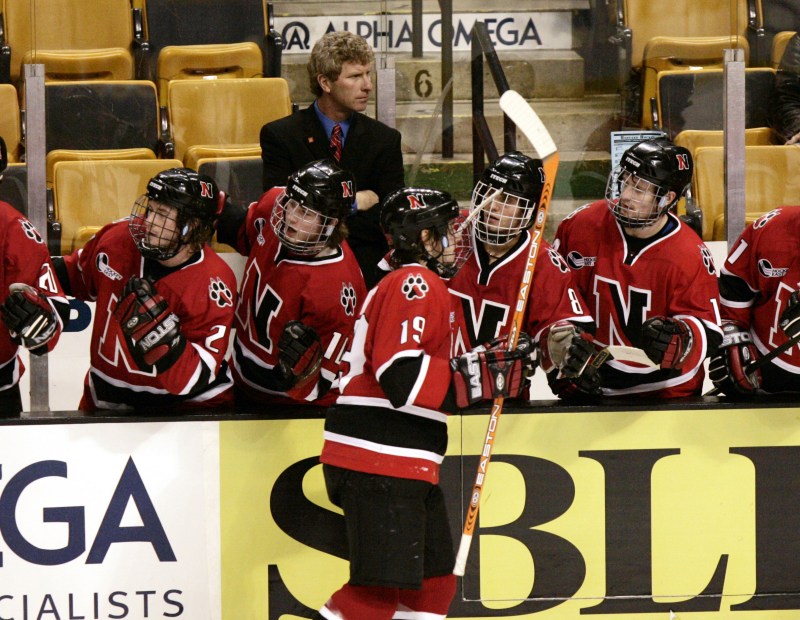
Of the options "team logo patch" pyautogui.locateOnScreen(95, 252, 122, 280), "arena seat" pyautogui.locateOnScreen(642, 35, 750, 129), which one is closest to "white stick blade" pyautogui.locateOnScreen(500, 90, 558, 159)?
"team logo patch" pyautogui.locateOnScreen(95, 252, 122, 280)

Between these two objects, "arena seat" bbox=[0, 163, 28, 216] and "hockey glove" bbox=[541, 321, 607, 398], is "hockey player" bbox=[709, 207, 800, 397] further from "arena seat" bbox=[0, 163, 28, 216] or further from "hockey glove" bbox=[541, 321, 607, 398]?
"arena seat" bbox=[0, 163, 28, 216]

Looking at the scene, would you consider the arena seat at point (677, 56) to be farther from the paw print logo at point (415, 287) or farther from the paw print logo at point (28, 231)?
the paw print logo at point (28, 231)

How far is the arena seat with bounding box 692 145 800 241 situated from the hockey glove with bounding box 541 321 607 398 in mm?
1186

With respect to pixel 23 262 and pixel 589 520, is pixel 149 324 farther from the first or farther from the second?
pixel 589 520

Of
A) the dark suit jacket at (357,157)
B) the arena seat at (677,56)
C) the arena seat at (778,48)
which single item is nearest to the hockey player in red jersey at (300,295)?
the dark suit jacket at (357,157)

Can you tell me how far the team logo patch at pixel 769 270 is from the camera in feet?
11.2

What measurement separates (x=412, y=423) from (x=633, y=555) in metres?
0.83

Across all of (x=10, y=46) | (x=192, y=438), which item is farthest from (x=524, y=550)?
(x=10, y=46)

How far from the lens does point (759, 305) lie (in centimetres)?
350

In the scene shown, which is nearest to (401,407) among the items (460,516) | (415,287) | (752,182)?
(415,287)

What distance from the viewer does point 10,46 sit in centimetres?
434

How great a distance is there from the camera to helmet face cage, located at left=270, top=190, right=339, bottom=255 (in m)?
3.17

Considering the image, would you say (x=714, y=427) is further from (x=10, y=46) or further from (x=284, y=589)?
(x=10, y=46)

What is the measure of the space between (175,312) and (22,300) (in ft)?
1.25
